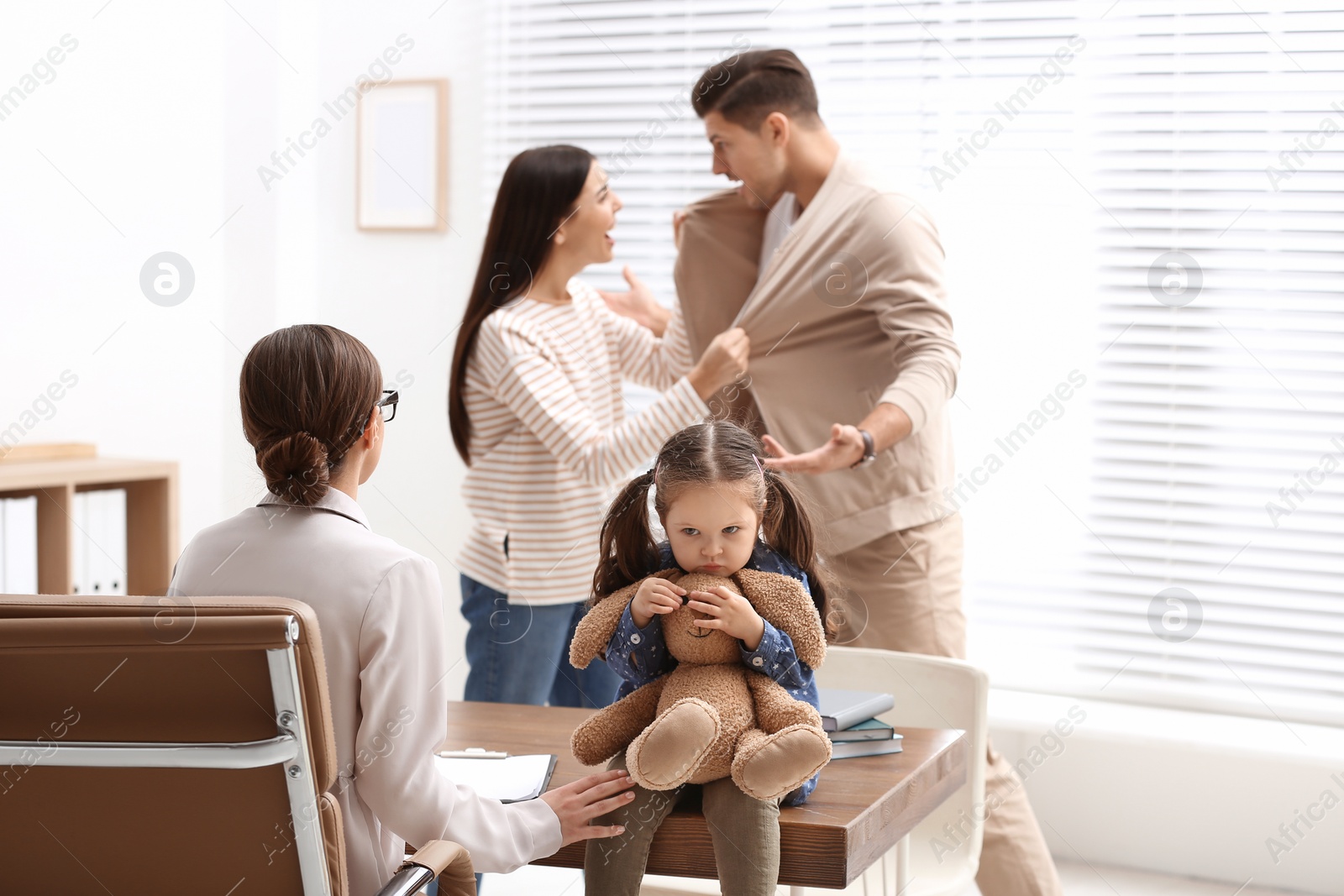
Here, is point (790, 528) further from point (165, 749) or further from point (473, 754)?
point (165, 749)

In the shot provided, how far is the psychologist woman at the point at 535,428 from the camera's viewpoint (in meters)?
2.46

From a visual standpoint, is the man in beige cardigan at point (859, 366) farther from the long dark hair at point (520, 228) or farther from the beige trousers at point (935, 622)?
the long dark hair at point (520, 228)

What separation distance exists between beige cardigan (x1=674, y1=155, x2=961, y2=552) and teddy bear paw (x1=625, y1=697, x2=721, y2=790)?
3.43 feet

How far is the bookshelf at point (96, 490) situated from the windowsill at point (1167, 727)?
2.16 metres

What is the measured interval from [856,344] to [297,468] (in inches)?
53.6

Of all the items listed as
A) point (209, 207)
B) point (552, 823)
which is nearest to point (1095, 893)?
point (552, 823)

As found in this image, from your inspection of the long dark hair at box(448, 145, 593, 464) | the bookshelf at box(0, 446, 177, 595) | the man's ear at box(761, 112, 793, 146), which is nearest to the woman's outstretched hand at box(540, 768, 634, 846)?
the long dark hair at box(448, 145, 593, 464)

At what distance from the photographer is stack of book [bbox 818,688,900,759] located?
1577 mm

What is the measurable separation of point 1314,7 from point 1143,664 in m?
1.64

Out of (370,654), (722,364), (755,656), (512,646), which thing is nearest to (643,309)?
(722,364)

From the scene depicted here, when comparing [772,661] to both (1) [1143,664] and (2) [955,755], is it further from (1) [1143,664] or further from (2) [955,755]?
(1) [1143,664]

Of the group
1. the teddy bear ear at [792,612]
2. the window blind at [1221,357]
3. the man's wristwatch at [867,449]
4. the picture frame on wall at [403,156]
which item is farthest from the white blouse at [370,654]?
the picture frame on wall at [403,156]

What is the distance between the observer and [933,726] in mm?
2082

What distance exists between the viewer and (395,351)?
12.4ft
